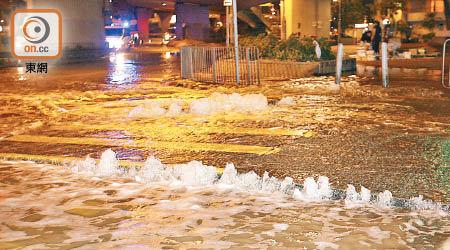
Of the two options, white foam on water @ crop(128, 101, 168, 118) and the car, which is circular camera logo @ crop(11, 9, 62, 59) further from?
white foam on water @ crop(128, 101, 168, 118)

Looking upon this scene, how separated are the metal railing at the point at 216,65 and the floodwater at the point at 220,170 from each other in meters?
5.18

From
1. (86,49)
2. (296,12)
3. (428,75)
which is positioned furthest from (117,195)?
(296,12)

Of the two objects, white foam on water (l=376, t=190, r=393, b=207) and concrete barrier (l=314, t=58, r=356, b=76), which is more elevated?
concrete barrier (l=314, t=58, r=356, b=76)

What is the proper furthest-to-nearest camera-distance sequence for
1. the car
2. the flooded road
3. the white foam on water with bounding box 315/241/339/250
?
the car
the flooded road
the white foam on water with bounding box 315/241/339/250

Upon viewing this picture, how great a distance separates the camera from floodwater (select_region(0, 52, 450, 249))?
5262 millimetres

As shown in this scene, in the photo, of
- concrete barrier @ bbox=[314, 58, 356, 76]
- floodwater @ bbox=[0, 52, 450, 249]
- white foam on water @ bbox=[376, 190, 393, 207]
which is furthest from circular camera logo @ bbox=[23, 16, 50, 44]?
white foam on water @ bbox=[376, 190, 393, 207]

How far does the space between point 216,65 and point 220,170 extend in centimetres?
1311

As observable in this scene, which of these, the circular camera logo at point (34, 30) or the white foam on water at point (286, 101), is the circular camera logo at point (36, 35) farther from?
the white foam on water at point (286, 101)

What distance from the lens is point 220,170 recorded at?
7332mm

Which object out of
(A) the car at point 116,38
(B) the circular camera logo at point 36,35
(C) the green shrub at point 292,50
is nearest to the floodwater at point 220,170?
(C) the green shrub at point 292,50

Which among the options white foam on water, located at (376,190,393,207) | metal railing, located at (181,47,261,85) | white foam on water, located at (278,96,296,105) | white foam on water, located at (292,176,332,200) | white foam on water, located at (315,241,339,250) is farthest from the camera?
metal railing, located at (181,47,261,85)

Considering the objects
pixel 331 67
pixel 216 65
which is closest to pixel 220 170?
pixel 216 65

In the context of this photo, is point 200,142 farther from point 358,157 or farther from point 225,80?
point 225,80

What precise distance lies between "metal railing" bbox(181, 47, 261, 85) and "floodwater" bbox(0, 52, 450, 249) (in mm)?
5184
